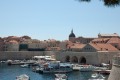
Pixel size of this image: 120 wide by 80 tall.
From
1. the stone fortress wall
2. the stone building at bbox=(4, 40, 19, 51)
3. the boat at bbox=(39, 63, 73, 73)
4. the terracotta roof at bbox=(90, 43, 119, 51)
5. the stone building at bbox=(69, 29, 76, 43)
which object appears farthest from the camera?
the stone building at bbox=(69, 29, 76, 43)

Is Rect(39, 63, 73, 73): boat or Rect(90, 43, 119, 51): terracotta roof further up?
Rect(90, 43, 119, 51): terracotta roof

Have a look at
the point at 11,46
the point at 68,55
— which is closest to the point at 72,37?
the point at 11,46

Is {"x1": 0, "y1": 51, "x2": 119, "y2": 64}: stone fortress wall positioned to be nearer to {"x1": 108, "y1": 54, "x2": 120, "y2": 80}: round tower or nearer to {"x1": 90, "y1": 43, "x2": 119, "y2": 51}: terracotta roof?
{"x1": 90, "y1": 43, "x2": 119, "y2": 51}: terracotta roof

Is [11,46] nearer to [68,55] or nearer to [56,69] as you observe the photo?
[68,55]

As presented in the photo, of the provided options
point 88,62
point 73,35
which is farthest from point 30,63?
point 73,35

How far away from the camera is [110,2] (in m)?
10.8

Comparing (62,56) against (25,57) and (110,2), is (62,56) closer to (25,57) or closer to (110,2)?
(25,57)

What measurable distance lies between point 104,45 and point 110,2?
224ft

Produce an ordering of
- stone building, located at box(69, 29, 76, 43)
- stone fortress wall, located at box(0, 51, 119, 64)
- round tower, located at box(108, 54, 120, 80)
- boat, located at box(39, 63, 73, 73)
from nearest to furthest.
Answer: round tower, located at box(108, 54, 120, 80)
boat, located at box(39, 63, 73, 73)
stone fortress wall, located at box(0, 51, 119, 64)
stone building, located at box(69, 29, 76, 43)

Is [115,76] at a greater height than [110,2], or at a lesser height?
lesser

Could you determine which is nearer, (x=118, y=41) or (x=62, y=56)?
(x=62, y=56)

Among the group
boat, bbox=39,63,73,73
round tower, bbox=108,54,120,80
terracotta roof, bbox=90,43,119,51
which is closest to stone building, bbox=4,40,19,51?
terracotta roof, bbox=90,43,119,51

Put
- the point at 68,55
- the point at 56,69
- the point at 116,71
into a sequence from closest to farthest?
1. the point at 116,71
2. the point at 56,69
3. the point at 68,55

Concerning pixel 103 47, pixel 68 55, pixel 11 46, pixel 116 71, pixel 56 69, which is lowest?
pixel 56 69
